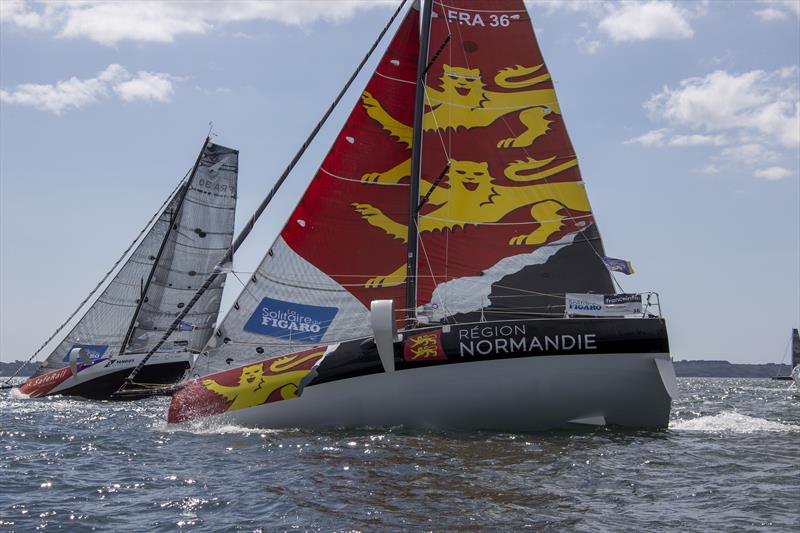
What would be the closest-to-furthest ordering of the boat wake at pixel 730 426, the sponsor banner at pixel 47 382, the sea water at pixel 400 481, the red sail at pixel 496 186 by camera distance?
the sea water at pixel 400 481
the boat wake at pixel 730 426
the red sail at pixel 496 186
the sponsor banner at pixel 47 382

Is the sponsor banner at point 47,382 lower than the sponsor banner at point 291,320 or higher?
lower

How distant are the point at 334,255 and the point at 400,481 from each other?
376 inches

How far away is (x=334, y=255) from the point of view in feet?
65.8

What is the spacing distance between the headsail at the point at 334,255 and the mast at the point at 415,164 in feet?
2.63

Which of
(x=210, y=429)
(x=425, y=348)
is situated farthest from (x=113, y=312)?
(x=425, y=348)

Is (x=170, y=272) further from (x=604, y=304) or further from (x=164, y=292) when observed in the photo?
(x=604, y=304)

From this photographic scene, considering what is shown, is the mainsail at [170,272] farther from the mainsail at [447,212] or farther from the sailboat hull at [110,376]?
the mainsail at [447,212]

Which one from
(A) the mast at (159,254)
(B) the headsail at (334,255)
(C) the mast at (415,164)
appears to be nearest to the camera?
(C) the mast at (415,164)

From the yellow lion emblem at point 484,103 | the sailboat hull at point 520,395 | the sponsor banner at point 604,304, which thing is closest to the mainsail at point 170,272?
the yellow lion emblem at point 484,103

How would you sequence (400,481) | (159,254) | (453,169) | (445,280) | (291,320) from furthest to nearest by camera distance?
(159,254) → (453,169) → (291,320) → (445,280) → (400,481)

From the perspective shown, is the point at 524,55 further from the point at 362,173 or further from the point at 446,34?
the point at 362,173

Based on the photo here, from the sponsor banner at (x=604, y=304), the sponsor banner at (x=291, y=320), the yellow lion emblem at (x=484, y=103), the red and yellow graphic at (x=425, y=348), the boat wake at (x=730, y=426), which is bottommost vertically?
the boat wake at (x=730, y=426)

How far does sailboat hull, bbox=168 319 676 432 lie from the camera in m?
15.8

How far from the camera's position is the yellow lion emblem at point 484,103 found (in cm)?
2003
